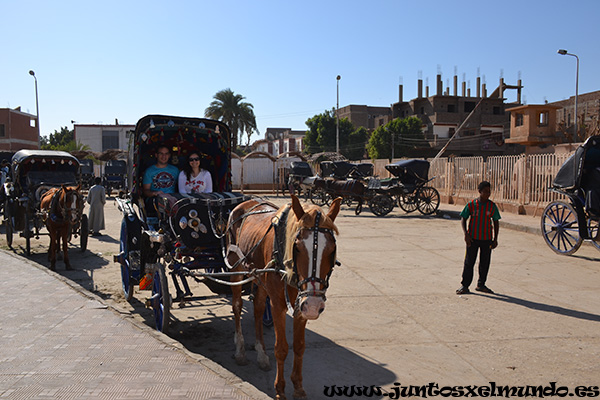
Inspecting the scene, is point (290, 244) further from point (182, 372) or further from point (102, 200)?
point (102, 200)

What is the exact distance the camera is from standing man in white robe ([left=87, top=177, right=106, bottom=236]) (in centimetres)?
1350

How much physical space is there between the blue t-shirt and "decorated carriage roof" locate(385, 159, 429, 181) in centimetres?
1506

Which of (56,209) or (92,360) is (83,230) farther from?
(92,360)

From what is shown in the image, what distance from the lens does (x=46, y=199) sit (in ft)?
33.6

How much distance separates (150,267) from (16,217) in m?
8.10

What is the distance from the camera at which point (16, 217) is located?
12.3 meters

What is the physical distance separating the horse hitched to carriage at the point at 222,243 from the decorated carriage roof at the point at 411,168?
47.6 feet

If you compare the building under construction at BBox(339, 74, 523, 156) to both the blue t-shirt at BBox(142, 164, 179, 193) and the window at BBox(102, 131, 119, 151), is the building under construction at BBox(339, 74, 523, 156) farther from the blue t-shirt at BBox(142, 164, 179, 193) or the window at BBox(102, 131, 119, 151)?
the blue t-shirt at BBox(142, 164, 179, 193)

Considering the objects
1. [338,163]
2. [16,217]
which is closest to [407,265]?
[16,217]

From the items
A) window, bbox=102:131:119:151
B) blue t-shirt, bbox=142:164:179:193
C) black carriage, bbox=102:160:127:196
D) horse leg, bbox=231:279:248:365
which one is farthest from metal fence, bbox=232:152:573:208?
window, bbox=102:131:119:151

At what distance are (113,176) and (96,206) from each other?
1979 cm

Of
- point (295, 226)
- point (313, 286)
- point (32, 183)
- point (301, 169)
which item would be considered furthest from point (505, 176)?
point (313, 286)

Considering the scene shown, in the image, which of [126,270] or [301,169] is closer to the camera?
[126,270]

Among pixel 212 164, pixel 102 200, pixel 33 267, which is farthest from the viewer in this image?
pixel 102 200
